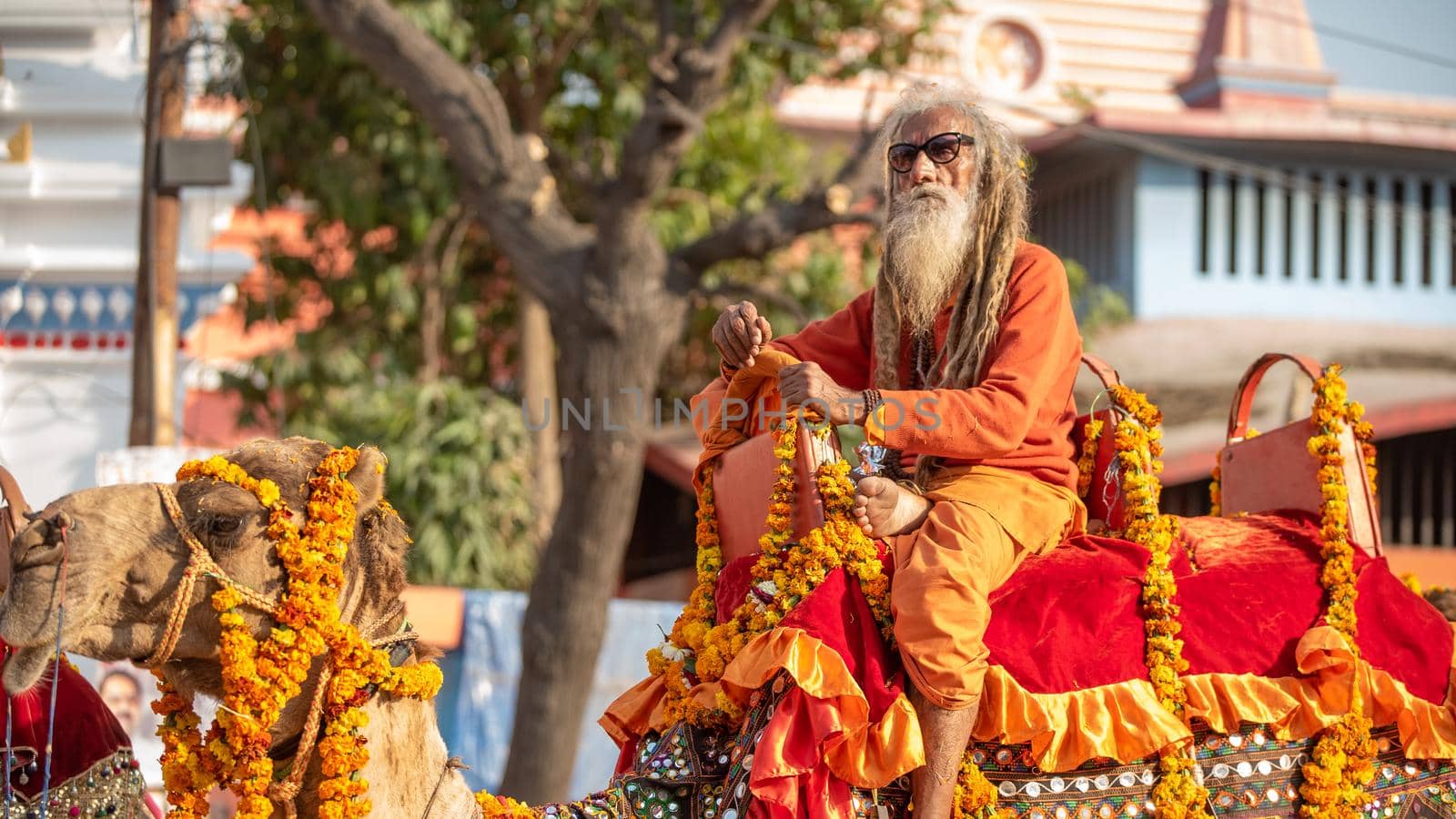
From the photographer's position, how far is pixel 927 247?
4219 millimetres

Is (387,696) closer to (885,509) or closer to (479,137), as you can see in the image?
(885,509)

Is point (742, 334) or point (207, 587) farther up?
point (742, 334)

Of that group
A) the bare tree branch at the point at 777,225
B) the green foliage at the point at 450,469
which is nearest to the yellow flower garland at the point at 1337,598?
the bare tree branch at the point at 777,225

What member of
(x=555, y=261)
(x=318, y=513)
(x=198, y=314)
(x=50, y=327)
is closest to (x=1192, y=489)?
(x=555, y=261)

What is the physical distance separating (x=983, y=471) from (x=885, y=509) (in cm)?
37

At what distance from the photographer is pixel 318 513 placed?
3.14m

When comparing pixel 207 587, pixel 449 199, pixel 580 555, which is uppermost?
pixel 449 199

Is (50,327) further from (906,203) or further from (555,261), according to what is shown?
(906,203)

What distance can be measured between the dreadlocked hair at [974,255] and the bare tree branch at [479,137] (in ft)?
17.4

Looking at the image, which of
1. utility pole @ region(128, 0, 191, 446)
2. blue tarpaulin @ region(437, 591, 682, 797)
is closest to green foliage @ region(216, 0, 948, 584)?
blue tarpaulin @ region(437, 591, 682, 797)

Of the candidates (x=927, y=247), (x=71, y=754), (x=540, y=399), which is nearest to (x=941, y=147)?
(x=927, y=247)

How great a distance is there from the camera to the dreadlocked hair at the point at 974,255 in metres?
4.20

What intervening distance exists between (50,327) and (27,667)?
7.37 meters

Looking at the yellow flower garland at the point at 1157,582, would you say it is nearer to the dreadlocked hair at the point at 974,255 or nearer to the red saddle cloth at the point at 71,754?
the dreadlocked hair at the point at 974,255
